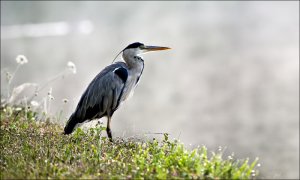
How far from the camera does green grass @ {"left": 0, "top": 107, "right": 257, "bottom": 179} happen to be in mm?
5641

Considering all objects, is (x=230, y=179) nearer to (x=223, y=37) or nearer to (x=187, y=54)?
(x=187, y=54)

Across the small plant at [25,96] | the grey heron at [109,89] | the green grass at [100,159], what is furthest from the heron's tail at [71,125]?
the small plant at [25,96]

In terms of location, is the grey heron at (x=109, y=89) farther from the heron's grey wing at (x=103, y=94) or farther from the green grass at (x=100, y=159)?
the green grass at (x=100, y=159)

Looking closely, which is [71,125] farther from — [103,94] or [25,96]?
[25,96]

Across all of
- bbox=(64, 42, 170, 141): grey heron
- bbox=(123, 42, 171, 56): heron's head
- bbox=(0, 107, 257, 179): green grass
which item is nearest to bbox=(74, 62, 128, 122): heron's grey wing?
bbox=(64, 42, 170, 141): grey heron

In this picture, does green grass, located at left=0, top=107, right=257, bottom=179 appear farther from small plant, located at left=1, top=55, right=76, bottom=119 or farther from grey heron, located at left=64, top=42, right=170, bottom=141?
small plant, located at left=1, top=55, right=76, bottom=119

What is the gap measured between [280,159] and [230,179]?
5310mm

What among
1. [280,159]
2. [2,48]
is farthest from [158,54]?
[280,159]

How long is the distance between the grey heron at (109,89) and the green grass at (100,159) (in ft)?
1.20

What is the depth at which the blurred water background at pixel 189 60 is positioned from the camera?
12.7 m

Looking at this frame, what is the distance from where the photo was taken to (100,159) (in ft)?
20.1

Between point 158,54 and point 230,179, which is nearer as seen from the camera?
point 230,179

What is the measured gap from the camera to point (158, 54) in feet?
73.9

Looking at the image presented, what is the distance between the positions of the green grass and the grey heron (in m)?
0.37
